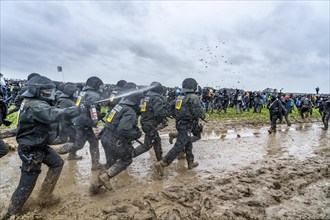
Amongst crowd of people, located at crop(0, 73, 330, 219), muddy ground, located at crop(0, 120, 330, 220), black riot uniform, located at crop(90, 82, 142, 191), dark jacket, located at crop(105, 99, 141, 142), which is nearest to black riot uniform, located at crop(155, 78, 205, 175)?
crowd of people, located at crop(0, 73, 330, 219)

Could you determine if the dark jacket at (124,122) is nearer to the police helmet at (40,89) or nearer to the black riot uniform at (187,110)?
the police helmet at (40,89)

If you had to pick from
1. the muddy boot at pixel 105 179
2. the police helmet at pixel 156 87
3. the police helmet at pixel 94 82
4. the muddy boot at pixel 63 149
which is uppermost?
the police helmet at pixel 94 82

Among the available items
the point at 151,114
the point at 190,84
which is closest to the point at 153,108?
the point at 151,114

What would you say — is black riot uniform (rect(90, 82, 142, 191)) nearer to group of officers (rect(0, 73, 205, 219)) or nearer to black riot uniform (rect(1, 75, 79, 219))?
group of officers (rect(0, 73, 205, 219))

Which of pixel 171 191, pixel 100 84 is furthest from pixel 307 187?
pixel 100 84

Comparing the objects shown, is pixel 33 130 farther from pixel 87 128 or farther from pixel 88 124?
pixel 87 128

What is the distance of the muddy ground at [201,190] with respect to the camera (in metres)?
4.53

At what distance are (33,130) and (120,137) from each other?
1.56 metres

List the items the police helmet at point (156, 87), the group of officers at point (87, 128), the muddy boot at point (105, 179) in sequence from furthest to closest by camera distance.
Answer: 1. the police helmet at point (156, 87)
2. the muddy boot at point (105, 179)
3. the group of officers at point (87, 128)

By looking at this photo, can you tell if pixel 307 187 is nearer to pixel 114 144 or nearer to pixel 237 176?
pixel 237 176

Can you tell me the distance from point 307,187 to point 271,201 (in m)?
1.37

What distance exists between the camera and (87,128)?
22.4 ft

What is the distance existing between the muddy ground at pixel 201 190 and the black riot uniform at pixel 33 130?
372 mm

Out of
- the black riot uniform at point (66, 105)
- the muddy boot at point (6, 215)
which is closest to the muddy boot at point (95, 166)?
the black riot uniform at point (66, 105)
